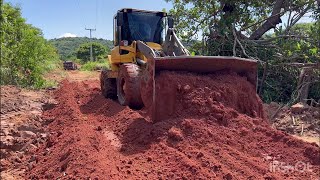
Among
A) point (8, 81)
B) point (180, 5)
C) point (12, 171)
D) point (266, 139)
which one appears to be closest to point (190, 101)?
point (266, 139)

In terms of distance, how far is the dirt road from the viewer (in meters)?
4.16

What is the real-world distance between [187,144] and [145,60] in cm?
345

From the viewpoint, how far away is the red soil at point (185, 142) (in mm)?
4164

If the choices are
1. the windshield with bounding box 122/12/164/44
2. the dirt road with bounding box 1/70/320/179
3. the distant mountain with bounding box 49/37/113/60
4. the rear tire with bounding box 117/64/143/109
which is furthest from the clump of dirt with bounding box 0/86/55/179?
the distant mountain with bounding box 49/37/113/60

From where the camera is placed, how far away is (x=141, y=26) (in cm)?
904

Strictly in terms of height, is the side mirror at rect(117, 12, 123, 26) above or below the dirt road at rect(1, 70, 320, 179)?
above

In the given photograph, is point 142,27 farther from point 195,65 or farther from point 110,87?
point 195,65

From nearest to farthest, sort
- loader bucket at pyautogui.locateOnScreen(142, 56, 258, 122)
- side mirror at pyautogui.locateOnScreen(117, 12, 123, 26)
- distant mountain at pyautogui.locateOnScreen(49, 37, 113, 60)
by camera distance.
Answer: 1. loader bucket at pyautogui.locateOnScreen(142, 56, 258, 122)
2. side mirror at pyautogui.locateOnScreen(117, 12, 123, 26)
3. distant mountain at pyautogui.locateOnScreen(49, 37, 113, 60)

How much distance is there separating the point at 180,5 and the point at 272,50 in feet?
13.8

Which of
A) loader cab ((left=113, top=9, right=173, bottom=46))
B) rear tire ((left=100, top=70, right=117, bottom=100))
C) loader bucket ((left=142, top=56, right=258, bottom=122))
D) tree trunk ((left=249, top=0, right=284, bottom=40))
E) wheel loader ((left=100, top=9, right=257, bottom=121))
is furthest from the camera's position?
tree trunk ((left=249, top=0, right=284, bottom=40))

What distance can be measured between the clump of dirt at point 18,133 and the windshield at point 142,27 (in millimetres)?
2958

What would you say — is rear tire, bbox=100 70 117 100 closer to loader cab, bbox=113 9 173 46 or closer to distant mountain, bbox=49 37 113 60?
loader cab, bbox=113 9 173 46

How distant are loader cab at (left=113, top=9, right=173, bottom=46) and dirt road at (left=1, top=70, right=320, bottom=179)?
2.82 metres

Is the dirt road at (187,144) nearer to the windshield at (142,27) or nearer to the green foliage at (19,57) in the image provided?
the windshield at (142,27)
